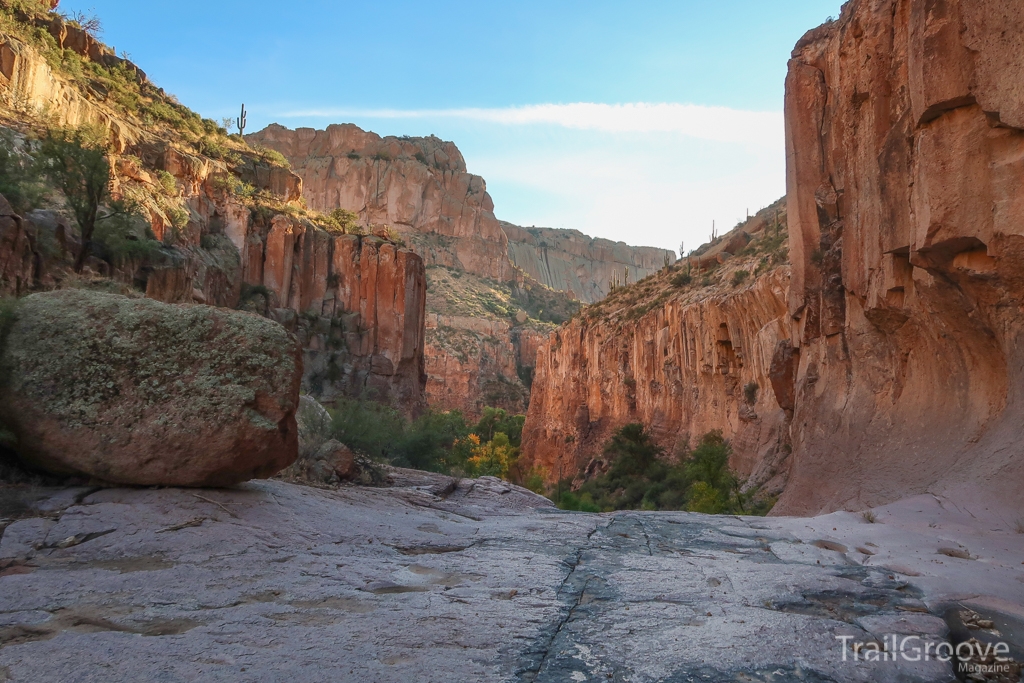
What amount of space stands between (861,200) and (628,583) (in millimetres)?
10546

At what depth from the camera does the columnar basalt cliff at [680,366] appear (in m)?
Answer: 25.2

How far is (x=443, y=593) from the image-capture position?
200 inches

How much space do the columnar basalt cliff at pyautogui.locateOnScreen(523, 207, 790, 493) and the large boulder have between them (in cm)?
1590

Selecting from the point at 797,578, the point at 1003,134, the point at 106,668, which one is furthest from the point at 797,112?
the point at 106,668

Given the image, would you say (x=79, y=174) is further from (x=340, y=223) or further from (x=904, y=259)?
(x=340, y=223)

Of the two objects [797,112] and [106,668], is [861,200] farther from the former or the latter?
[106,668]

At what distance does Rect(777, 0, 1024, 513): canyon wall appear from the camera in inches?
330

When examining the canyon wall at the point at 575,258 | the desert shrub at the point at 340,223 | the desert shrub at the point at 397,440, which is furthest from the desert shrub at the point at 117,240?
the canyon wall at the point at 575,258

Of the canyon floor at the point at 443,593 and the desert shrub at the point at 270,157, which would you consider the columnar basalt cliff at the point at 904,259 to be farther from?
the desert shrub at the point at 270,157

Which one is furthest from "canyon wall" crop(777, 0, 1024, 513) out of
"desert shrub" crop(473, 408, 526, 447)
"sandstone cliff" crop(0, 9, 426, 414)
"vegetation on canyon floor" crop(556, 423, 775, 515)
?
"desert shrub" crop(473, 408, 526, 447)

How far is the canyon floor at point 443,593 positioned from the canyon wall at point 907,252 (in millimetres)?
2830

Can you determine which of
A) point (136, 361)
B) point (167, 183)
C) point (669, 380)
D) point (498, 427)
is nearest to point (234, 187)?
point (167, 183)

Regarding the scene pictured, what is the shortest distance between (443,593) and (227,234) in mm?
37681

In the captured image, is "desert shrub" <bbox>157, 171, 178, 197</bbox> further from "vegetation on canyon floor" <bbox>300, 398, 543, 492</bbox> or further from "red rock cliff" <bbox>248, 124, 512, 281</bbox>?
"red rock cliff" <bbox>248, 124, 512, 281</bbox>
